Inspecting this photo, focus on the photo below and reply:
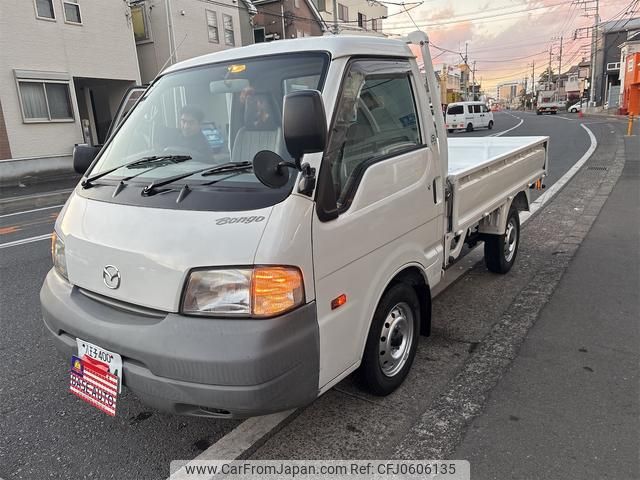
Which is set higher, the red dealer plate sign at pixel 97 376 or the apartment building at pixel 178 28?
the apartment building at pixel 178 28

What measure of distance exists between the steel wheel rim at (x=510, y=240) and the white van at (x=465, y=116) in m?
25.5

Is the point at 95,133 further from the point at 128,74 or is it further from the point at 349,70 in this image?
the point at 349,70

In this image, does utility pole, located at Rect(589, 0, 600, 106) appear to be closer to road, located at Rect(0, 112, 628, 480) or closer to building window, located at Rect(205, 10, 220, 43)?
building window, located at Rect(205, 10, 220, 43)

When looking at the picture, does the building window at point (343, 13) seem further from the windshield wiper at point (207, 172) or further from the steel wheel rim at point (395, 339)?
the windshield wiper at point (207, 172)

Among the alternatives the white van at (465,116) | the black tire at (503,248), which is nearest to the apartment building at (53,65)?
the black tire at (503,248)

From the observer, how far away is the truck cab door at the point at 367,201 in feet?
7.80

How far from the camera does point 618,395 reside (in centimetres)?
306

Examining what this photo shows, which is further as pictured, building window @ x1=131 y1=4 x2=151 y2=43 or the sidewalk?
building window @ x1=131 y1=4 x2=151 y2=43

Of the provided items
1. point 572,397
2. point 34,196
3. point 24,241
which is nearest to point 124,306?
point 572,397

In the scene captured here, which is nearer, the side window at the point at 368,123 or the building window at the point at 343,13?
the side window at the point at 368,123

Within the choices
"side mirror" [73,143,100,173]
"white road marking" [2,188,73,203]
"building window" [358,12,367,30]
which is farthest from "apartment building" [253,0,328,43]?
"side mirror" [73,143,100,173]

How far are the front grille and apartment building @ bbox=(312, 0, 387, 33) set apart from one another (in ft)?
117

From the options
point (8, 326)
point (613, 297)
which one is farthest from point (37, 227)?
point (613, 297)

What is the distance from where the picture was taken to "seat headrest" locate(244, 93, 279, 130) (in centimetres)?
274
